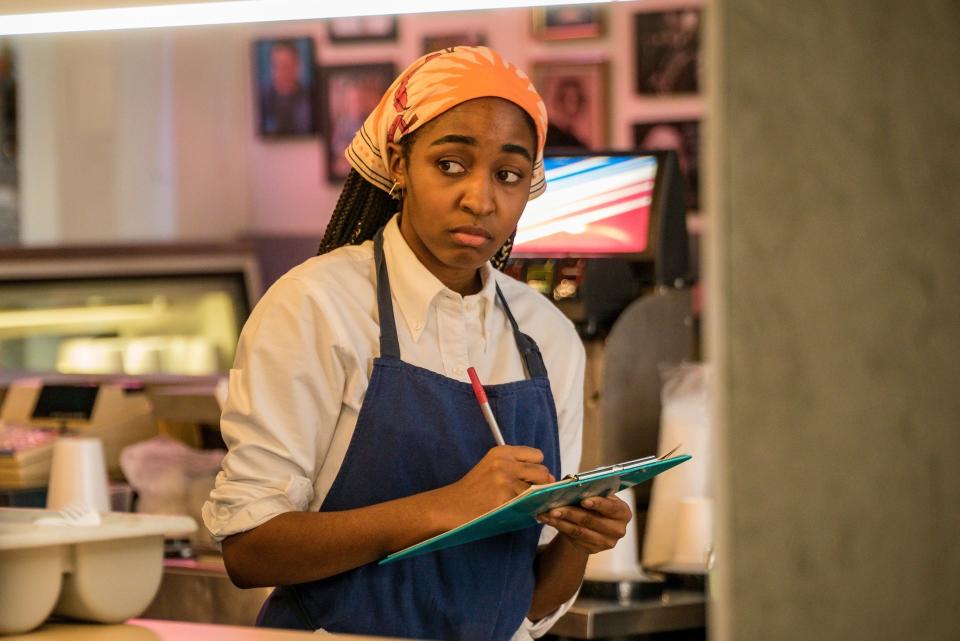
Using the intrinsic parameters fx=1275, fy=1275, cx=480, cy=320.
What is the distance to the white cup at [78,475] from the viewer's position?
2602mm

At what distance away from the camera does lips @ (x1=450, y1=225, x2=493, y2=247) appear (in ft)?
5.00

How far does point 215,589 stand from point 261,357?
123 centimetres

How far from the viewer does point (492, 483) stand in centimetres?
143

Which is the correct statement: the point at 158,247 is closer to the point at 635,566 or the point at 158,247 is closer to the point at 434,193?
the point at 635,566

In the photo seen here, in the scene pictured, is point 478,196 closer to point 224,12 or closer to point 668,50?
point 224,12

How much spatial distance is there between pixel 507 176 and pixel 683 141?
10.9 ft

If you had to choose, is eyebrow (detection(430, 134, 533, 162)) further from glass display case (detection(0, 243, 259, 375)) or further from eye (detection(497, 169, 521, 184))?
glass display case (detection(0, 243, 259, 375))

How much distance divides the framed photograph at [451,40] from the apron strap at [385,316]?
11.6ft

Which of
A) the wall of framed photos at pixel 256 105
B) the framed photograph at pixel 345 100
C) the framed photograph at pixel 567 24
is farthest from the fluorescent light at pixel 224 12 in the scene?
the framed photograph at pixel 345 100

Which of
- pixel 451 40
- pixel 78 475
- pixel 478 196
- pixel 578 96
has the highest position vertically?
pixel 451 40

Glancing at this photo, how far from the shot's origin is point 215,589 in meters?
2.58

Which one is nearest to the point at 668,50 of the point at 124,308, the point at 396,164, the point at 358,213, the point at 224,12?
the point at 124,308

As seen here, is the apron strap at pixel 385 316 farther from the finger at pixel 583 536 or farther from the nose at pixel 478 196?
the finger at pixel 583 536

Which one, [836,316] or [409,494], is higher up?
[836,316]
